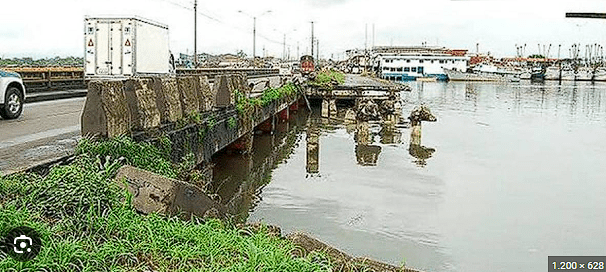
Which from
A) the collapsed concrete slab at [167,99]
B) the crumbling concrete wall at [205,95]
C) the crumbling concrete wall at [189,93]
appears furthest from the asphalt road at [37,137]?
the crumbling concrete wall at [205,95]

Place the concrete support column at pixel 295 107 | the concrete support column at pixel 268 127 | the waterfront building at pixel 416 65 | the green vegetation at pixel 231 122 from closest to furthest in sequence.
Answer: the green vegetation at pixel 231 122 → the concrete support column at pixel 268 127 → the concrete support column at pixel 295 107 → the waterfront building at pixel 416 65

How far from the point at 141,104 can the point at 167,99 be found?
138cm

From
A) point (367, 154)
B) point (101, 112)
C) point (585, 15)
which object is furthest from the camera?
point (585, 15)

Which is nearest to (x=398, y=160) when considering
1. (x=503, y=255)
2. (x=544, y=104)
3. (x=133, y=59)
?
(x=133, y=59)

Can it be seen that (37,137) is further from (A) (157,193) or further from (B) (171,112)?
(A) (157,193)

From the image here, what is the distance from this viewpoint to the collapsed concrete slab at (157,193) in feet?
24.6

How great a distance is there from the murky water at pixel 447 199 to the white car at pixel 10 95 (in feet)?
19.4

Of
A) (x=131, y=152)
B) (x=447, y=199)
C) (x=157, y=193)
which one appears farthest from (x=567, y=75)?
(x=157, y=193)

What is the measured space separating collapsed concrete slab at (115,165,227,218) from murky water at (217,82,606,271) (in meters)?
4.73

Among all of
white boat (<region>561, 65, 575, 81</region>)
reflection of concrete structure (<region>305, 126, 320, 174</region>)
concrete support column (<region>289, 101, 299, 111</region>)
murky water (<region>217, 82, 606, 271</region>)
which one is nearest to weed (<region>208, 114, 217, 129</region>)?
murky water (<region>217, 82, 606, 271</region>)

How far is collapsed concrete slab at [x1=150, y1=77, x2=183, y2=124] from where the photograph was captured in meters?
11.8

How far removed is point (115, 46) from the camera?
23.8m

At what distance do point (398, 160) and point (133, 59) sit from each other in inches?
387

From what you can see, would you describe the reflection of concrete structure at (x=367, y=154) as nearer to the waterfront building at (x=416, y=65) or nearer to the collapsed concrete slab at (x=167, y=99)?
the collapsed concrete slab at (x=167, y=99)
